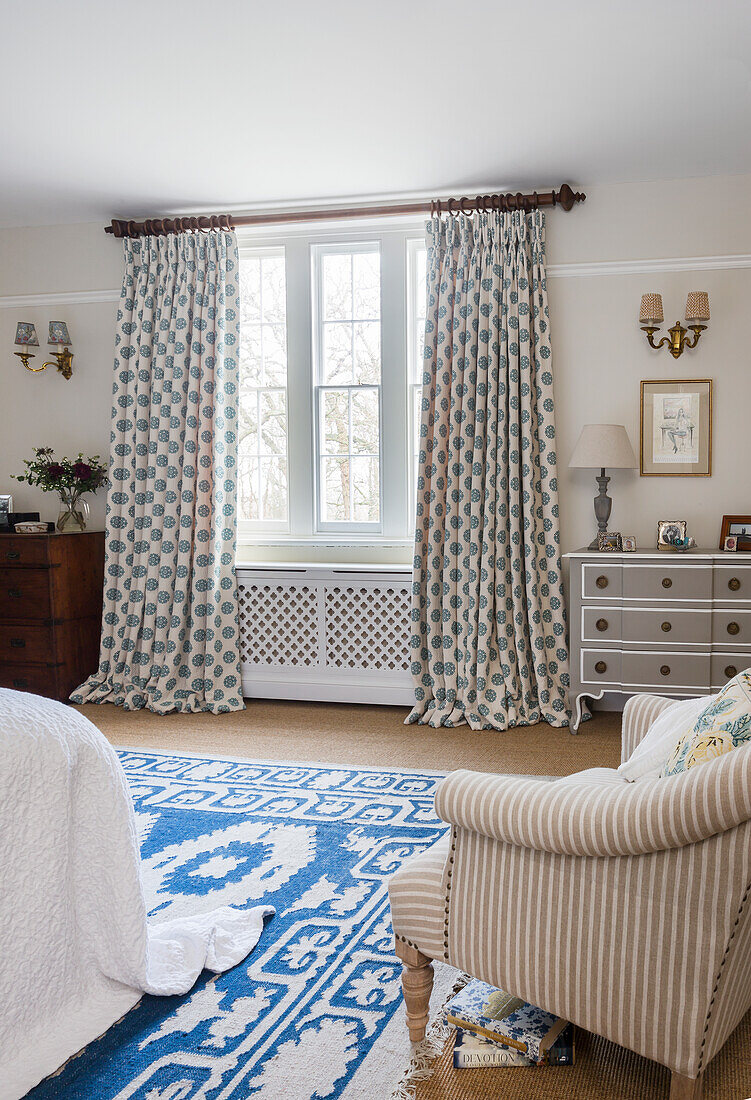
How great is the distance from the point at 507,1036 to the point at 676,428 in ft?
11.3

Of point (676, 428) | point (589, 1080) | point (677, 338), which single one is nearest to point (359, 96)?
point (677, 338)

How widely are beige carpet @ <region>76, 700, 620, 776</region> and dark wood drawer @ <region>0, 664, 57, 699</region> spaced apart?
0.22 metres

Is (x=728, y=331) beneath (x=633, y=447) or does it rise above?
above

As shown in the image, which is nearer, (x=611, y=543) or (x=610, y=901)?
(x=610, y=901)

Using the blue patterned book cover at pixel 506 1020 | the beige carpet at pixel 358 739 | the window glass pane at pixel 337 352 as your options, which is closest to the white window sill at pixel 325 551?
the beige carpet at pixel 358 739

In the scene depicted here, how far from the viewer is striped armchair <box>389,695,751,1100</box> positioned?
139cm

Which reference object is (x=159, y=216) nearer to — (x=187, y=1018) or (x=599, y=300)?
(x=599, y=300)

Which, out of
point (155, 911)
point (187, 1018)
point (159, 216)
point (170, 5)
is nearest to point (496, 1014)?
point (187, 1018)

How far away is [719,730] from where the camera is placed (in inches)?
62.4

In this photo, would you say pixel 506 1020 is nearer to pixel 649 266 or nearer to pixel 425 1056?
pixel 425 1056

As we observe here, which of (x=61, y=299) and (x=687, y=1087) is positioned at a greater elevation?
(x=61, y=299)

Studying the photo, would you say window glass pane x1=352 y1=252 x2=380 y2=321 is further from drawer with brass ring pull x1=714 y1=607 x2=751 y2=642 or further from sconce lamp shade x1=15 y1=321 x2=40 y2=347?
drawer with brass ring pull x1=714 y1=607 x2=751 y2=642

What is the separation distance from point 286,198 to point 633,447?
2329 millimetres

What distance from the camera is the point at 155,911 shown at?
8.15ft
